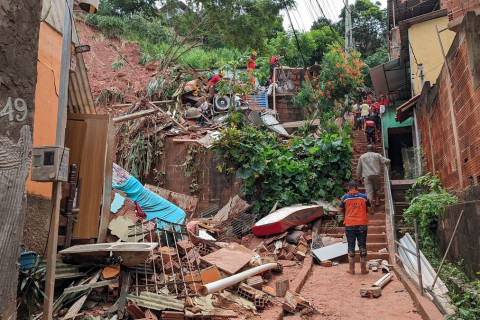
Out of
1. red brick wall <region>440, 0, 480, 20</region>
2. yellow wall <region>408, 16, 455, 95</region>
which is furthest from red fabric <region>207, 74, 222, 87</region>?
red brick wall <region>440, 0, 480, 20</region>

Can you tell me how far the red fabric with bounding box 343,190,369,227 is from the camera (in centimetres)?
835

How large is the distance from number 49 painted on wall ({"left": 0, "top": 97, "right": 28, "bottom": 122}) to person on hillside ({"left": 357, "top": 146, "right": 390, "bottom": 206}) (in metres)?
9.59

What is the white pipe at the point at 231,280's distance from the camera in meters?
6.12

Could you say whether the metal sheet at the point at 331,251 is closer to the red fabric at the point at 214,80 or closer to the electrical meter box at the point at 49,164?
the electrical meter box at the point at 49,164

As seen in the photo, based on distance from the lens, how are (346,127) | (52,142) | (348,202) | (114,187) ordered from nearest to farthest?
(52,142)
(348,202)
(114,187)
(346,127)

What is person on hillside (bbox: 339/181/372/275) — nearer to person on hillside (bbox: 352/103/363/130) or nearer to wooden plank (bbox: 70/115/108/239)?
wooden plank (bbox: 70/115/108/239)

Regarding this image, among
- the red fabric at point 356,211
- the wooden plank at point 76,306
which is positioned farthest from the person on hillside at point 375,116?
the wooden plank at point 76,306

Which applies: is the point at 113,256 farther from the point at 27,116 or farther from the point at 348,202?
the point at 348,202

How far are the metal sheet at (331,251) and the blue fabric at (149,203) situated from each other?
3.66 m

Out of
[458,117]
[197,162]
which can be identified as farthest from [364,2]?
[458,117]

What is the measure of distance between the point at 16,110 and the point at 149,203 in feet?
26.7

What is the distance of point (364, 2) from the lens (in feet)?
116

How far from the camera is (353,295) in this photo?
727 cm

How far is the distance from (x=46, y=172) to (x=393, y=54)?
25.8m
